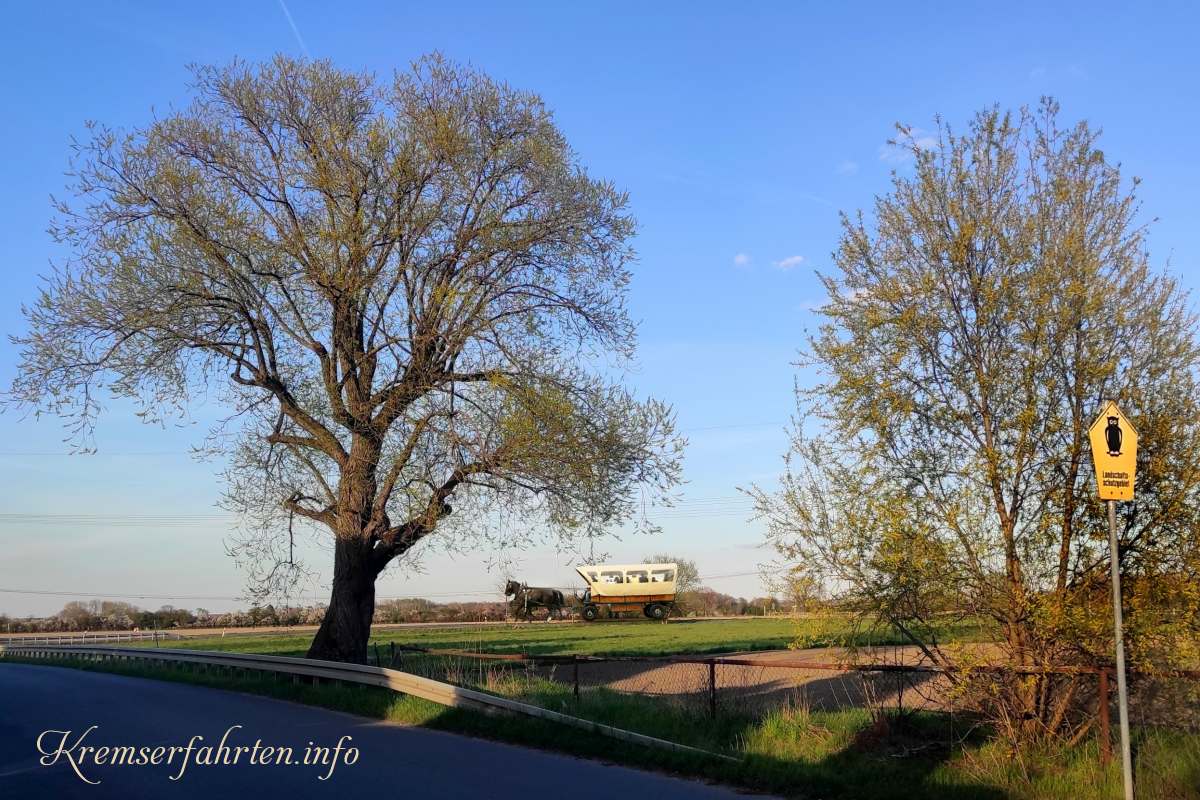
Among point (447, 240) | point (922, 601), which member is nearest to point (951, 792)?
point (922, 601)

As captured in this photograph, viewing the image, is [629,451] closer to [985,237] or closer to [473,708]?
[473,708]

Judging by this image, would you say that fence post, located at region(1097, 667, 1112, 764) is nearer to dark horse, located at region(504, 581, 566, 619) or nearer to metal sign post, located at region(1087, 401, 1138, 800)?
metal sign post, located at region(1087, 401, 1138, 800)

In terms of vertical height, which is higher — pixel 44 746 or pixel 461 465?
pixel 461 465

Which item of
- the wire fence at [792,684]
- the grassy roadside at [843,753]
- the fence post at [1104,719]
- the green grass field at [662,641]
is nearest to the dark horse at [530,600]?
the green grass field at [662,641]

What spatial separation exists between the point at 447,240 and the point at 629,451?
18.5ft

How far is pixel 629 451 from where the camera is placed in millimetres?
21234

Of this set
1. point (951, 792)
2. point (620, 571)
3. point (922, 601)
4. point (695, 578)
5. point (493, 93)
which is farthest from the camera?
point (695, 578)

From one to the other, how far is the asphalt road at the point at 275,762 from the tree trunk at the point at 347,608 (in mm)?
4197

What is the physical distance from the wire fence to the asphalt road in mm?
2548

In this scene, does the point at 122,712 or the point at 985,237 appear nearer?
the point at 985,237

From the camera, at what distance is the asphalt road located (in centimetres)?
1035

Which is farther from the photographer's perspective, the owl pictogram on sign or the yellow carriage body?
the yellow carriage body

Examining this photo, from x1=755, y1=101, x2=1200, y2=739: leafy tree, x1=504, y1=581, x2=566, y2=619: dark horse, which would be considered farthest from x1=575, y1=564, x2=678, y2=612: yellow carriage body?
x1=755, y1=101, x2=1200, y2=739: leafy tree

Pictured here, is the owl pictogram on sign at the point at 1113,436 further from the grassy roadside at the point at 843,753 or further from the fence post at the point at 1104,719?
the grassy roadside at the point at 843,753
